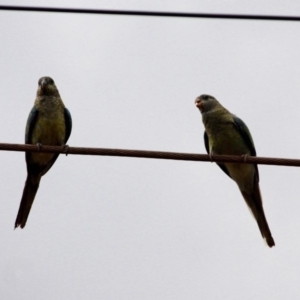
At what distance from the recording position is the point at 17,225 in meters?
8.38

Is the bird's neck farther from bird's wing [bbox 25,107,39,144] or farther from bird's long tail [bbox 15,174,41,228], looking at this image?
bird's long tail [bbox 15,174,41,228]

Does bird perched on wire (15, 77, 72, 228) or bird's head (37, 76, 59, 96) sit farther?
bird's head (37, 76, 59, 96)

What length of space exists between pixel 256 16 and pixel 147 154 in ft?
4.29

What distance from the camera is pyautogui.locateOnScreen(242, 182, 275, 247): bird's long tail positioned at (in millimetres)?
8312

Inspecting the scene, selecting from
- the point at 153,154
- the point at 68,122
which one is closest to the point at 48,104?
the point at 68,122

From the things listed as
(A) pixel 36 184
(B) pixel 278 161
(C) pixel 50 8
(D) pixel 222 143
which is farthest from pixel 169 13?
(A) pixel 36 184

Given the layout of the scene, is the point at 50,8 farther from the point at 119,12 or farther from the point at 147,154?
Answer: the point at 147,154

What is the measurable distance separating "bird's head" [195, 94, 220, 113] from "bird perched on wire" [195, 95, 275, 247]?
46 millimetres

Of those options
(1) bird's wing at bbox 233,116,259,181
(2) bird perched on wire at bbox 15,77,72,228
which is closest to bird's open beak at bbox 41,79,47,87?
(2) bird perched on wire at bbox 15,77,72,228

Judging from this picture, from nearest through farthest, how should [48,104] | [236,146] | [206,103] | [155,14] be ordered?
[155,14] → [236,146] → [48,104] → [206,103]

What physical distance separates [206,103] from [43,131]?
1.95 meters

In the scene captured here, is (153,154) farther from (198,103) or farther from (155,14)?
(198,103)

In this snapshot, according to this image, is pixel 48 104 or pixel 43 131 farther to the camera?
pixel 48 104

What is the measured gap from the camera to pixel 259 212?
8641mm
